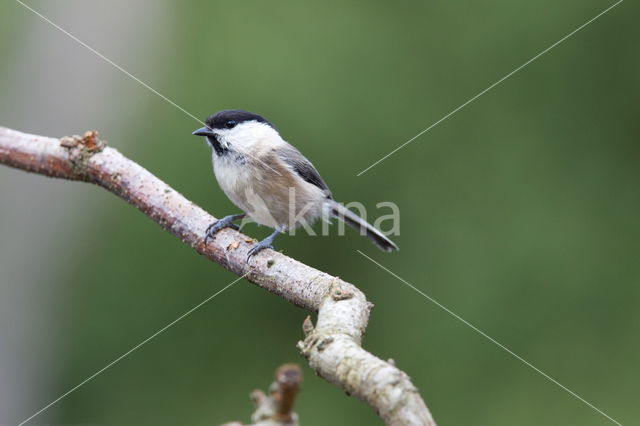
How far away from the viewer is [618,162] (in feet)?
15.8

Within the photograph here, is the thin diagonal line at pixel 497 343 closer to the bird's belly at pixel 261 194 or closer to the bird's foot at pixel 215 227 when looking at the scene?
the bird's belly at pixel 261 194

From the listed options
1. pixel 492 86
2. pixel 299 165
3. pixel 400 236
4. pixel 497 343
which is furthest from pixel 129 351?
pixel 492 86

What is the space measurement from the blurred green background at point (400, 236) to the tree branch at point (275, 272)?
2215 millimetres

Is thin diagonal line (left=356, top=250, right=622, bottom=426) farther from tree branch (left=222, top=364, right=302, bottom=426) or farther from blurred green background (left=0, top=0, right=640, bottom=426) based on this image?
tree branch (left=222, top=364, right=302, bottom=426)

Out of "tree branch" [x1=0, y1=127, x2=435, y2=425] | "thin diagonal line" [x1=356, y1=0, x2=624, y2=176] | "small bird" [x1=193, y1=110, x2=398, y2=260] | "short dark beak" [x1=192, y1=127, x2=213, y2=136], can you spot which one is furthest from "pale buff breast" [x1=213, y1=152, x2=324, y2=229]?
"thin diagonal line" [x1=356, y1=0, x2=624, y2=176]

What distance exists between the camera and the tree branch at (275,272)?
4.35ft

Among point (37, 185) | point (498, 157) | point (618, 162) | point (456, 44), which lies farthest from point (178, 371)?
point (618, 162)

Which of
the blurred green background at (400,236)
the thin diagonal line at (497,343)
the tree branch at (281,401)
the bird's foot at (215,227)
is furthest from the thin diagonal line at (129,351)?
the tree branch at (281,401)

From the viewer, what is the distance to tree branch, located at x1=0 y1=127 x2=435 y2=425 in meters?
1.33

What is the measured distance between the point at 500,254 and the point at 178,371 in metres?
2.40

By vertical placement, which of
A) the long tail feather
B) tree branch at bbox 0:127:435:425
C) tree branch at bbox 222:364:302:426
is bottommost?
tree branch at bbox 222:364:302:426

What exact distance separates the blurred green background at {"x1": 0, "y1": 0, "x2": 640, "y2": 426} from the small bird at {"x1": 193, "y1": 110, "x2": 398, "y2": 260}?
136 centimetres

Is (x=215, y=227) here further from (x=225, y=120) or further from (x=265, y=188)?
(x=225, y=120)

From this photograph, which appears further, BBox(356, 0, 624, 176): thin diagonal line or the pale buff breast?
BBox(356, 0, 624, 176): thin diagonal line
